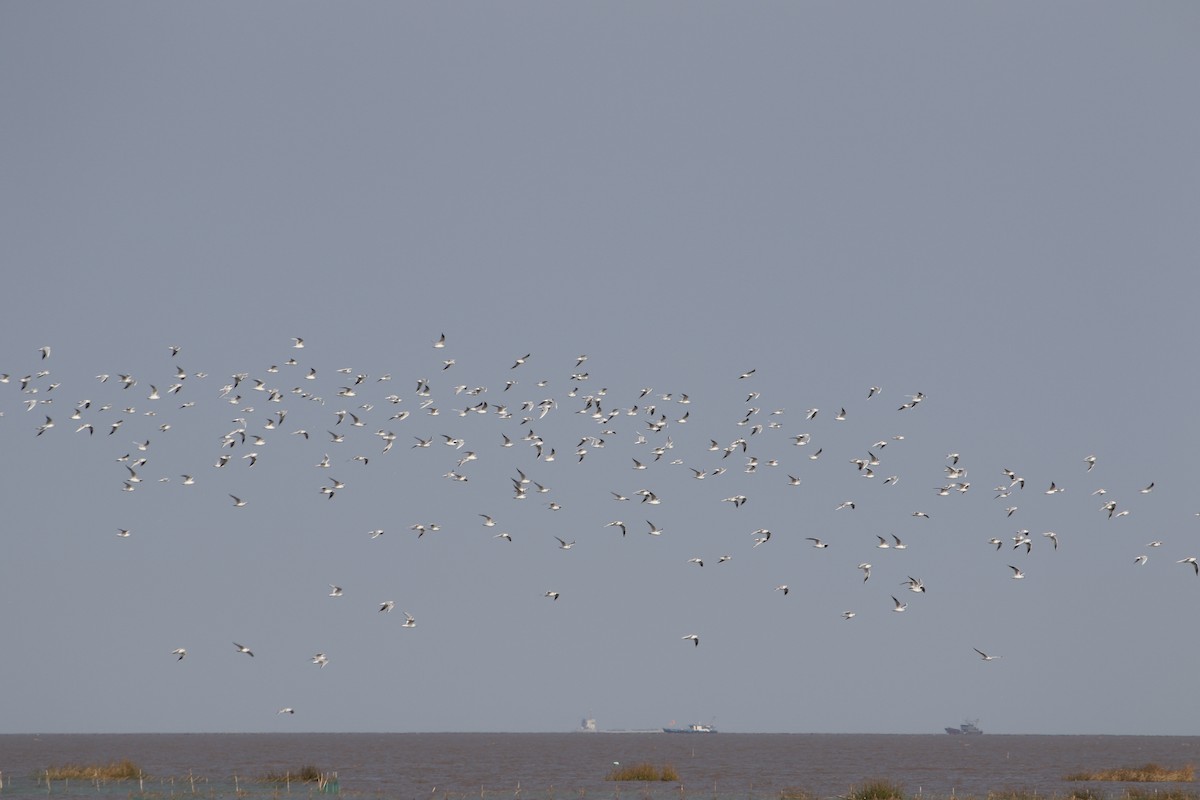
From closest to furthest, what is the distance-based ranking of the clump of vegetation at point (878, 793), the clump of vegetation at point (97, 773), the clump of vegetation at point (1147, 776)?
the clump of vegetation at point (878, 793)
the clump of vegetation at point (97, 773)
the clump of vegetation at point (1147, 776)

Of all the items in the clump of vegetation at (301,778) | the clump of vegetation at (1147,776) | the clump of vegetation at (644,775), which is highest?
the clump of vegetation at (301,778)

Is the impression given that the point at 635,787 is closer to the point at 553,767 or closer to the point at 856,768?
the point at 553,767

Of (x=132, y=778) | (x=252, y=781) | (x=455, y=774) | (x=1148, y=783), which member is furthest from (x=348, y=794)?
(x=1148, y=783)

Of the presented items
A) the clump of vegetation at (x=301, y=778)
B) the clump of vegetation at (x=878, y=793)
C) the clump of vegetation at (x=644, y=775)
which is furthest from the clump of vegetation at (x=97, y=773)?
the clump of vegetation at (x=878, y=793)

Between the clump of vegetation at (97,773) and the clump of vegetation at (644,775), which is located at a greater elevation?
the clump of vegetation at (97,773)

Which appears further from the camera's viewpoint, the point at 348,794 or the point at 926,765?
the point at 926,765

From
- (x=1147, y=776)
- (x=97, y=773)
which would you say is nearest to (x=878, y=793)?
(x=1147, y=776)

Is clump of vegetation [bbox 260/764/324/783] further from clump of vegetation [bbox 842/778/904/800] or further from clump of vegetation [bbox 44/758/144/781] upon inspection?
clump of vegetation [bbox 842/778/904/800]

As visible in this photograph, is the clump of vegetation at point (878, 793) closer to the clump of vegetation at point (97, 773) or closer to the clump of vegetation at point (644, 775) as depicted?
the clump of vegetation at point (644, 775)

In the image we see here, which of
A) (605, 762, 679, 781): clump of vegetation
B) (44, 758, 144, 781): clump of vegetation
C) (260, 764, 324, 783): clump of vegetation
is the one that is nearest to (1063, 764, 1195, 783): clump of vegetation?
(605, 762, 679, 781): clump of vegetation

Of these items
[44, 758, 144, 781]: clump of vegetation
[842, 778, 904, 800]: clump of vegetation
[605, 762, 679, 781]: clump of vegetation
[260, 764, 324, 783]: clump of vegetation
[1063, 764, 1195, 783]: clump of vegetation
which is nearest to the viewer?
[842, 778, 904, 800]: clump of vegetation

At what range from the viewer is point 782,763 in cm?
13762

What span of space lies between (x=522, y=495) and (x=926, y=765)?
2584 inches

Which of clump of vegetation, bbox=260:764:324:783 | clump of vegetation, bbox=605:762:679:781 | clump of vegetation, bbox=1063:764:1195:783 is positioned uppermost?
clump of vegetation, bbox=260:764:324:783
